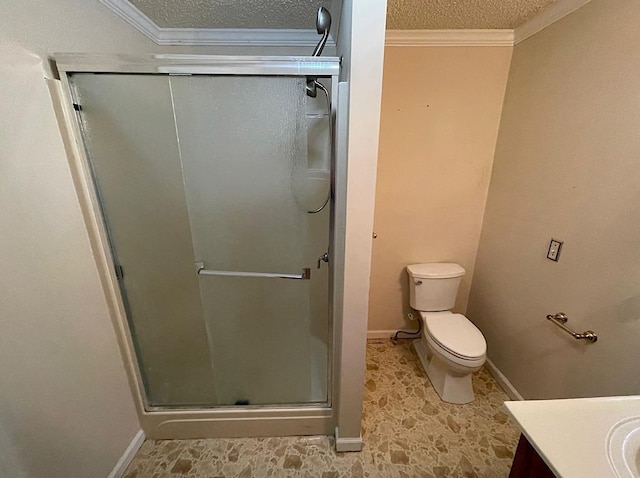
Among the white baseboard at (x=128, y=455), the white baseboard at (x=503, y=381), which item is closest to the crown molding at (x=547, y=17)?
the white baseboard at (x=503, y=381)

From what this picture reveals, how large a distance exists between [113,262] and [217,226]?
49cm

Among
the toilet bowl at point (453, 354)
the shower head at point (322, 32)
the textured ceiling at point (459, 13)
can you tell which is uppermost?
the textured ceiling at point (459, 13)

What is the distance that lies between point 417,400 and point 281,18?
A: 2.44 meters

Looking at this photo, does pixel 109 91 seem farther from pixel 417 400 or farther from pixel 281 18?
pixel 417 400

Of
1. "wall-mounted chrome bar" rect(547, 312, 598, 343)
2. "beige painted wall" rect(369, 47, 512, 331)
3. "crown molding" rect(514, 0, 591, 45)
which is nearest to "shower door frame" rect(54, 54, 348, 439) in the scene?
"beige painted wall" rect(369, 47, 512, 331)

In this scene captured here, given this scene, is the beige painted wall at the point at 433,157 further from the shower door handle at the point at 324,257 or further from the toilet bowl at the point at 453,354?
the shower door handle at the point at 324,257

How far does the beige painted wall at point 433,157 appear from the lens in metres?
1.73

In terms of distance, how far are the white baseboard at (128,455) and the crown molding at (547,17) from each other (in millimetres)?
3053

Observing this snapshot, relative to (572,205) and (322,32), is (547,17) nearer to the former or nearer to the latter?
(572,205)

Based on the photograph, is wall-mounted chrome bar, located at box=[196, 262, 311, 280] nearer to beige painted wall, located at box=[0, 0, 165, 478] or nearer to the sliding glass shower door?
the sliding glass shower door

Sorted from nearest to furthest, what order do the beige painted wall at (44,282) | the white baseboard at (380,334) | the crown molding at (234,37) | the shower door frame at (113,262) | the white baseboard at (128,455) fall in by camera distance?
the beige painted wall at (44,282)
the shower door frame at (113,262)
the white baseboard at (128,455)
the crown molding at (234,37)
the white baseboard at (380,334)

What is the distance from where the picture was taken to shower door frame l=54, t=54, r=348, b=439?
106cm

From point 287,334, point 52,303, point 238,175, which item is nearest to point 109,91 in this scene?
point 238,175

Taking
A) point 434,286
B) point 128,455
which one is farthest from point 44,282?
point 434,286
